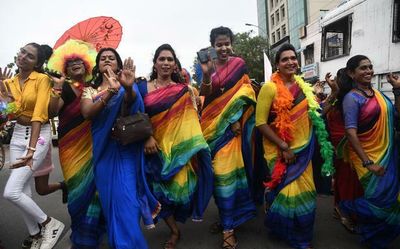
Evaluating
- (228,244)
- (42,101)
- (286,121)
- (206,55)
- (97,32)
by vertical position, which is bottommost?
(228,244)

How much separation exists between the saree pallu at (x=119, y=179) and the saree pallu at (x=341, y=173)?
5.94 ft

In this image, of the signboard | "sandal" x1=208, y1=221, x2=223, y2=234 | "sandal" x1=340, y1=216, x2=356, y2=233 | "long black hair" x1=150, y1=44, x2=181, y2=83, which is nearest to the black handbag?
"long black hair" x1=150, y1=44, x2=181, y2=83

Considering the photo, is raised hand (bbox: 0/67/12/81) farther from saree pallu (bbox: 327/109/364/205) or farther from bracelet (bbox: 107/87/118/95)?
saree pallu (bbox: 327/109/364/205)

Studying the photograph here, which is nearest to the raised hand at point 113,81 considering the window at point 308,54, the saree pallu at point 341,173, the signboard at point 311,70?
the saree pallu at point 341,173

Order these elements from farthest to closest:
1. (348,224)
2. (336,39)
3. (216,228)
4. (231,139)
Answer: (336,39) → (216,228) → (348,224) → (231,139)

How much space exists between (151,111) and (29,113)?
1.13 meters

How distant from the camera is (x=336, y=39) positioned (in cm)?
780

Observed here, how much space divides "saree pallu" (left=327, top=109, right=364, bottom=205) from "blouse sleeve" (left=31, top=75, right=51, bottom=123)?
273cm

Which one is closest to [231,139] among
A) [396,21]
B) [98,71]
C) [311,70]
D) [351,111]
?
[351,111]

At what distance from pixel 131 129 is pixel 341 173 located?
214cm

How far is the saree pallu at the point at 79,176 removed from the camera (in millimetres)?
3190

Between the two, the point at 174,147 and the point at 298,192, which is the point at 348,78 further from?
the point at 174,147

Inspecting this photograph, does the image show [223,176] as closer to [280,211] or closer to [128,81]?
[280,211]

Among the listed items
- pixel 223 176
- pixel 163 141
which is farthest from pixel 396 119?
pixel 163 141
